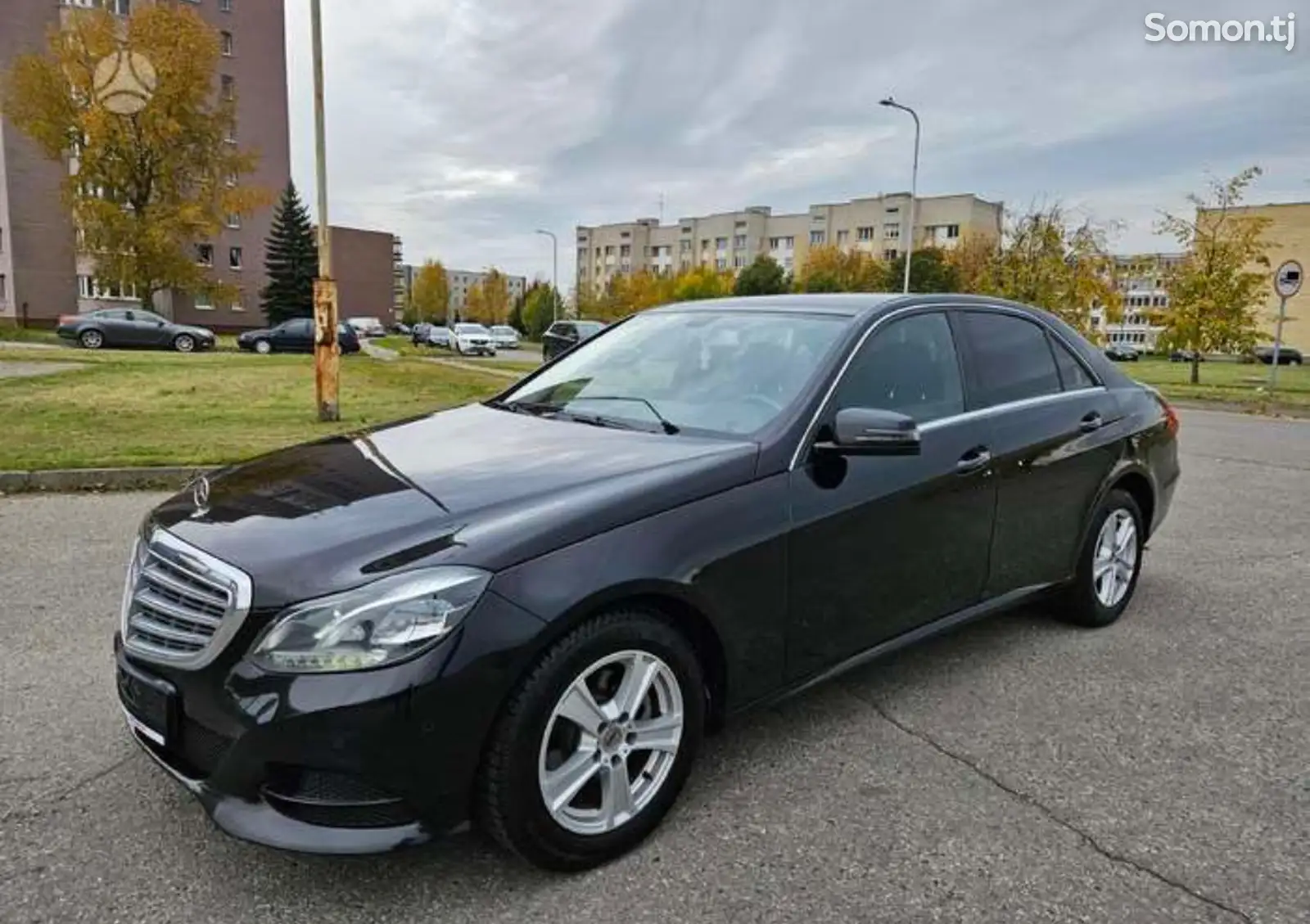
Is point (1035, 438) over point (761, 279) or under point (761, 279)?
under

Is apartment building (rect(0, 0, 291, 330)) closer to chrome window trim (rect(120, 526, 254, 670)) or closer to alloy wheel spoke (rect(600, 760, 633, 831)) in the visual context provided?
chrome window trim (rect(120, 526, 254, 670))

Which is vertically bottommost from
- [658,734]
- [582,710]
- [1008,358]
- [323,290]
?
[658,734]

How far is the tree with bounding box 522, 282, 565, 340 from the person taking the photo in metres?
72.4

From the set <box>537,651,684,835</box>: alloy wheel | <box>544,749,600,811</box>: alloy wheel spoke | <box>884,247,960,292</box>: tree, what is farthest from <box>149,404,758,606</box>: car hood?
<box>884,247,960,292</box>: tree

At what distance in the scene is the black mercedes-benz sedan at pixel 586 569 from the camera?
6.76ft

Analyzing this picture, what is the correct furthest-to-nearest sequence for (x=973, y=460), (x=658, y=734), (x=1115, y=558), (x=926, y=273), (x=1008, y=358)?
1. (x=926, y=273)
2. (x=1115, y=558)
3. (x=1008, y=358)
4. (x=973, y=460)
5. (x=658, y=734)

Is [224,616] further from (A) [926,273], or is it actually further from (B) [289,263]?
(B) [289,263]

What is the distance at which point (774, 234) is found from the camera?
344 ft

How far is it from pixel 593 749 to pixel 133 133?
39.6m

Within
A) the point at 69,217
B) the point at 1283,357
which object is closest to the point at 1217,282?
the point at 1283,357

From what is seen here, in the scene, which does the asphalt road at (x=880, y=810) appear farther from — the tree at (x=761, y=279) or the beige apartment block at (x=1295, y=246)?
the beige apartment block at (x=1295, y=246)

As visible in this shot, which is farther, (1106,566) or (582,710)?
(1106,566)

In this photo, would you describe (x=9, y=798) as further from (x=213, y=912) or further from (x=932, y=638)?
(x=932, y=638)

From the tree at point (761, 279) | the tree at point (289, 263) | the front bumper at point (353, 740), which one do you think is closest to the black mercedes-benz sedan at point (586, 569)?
the front bumper at point (353, 740)
